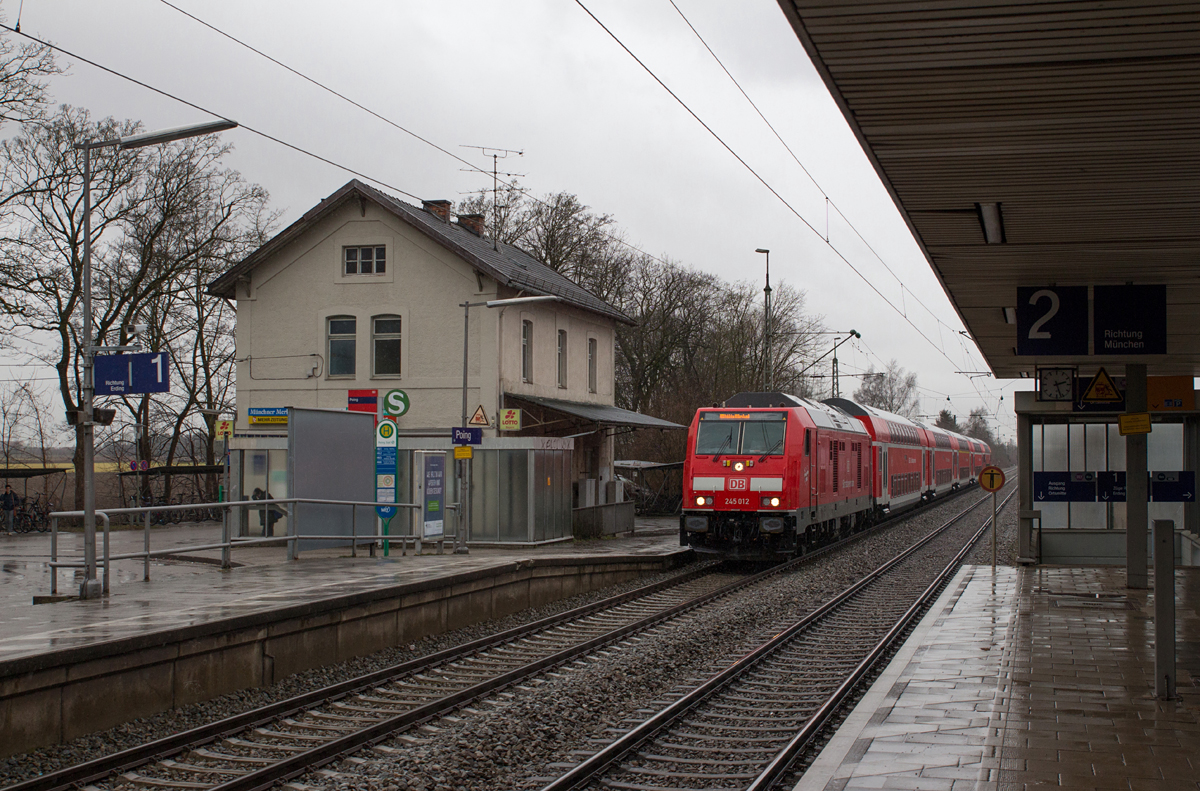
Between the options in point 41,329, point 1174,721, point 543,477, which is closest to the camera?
point 1174,721

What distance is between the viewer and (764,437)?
67.3ft

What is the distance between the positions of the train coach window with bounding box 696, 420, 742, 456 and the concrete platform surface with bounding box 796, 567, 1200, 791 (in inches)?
298

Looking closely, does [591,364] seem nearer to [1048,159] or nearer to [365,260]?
[365,260]

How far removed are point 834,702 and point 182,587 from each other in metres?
7.48

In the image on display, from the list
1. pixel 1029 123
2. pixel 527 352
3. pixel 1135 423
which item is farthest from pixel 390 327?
pixel 1029 123

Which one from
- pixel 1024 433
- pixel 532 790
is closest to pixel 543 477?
pixel 1024 433

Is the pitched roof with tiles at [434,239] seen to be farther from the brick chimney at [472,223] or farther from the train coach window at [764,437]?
the train coach window at [764,437]

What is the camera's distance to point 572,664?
11.5 meters

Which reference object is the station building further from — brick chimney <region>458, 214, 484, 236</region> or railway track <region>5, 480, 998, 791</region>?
railway track <region>5, 480, 998, 791</region>

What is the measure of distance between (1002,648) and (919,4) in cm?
764

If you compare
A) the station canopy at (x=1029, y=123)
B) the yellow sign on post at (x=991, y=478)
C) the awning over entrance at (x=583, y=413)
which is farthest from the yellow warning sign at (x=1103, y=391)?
the awning over entrance at (x=583, y=413)

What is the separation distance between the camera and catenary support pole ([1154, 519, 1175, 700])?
805cm

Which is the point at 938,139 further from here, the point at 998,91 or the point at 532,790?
the point at 532,790

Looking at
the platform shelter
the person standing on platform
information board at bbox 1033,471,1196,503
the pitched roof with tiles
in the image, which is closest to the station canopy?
the platform shelter
